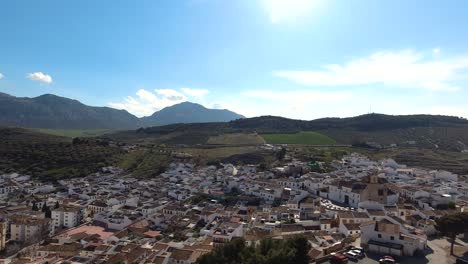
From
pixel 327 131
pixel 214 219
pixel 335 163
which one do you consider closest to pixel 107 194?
pixel 214 219

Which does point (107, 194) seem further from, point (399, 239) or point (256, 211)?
point (399, 239)

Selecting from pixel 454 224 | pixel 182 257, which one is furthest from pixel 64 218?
pixel 454 224

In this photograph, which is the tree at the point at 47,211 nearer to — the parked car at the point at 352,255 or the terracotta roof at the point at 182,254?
the terracotta roof at the point at 182,254

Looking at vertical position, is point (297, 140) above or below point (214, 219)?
above

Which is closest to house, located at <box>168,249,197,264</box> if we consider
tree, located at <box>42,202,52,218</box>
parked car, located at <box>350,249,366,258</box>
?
parked car, located at <box>350,249,366,258</box>

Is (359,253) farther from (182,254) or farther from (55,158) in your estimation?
(55,158)
